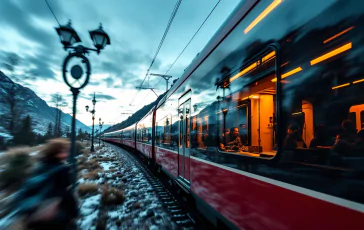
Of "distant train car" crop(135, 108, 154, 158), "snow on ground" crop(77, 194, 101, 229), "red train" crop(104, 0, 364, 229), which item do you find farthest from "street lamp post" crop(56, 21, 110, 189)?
"distant train car" crop(135, 108, 154, 158)

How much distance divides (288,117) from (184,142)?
399cm

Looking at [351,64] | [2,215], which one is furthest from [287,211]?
[2,215]

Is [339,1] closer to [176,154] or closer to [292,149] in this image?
[292,149]

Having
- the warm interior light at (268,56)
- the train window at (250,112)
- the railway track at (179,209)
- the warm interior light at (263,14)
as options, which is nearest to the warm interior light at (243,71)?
the train window at (250,112)

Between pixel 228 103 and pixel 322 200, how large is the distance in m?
1.99

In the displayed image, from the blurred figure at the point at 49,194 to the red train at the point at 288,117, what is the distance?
2.34m

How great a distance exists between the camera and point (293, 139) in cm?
211

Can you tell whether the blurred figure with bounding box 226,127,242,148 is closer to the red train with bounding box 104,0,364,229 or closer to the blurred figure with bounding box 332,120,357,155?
the red train with bounding box 104,0,364,229

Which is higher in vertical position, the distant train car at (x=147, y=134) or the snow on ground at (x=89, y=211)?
the distant train car at (x=147, y=134)

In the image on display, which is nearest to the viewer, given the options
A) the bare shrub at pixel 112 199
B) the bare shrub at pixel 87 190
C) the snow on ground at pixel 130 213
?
the snow on ground at pixel 130 213

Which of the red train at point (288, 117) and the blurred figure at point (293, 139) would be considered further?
the blurred figure at point (293, 139)

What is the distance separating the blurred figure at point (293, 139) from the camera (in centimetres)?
203

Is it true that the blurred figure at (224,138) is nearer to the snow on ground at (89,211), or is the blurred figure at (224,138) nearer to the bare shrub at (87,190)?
the snow on ground at (89,211)

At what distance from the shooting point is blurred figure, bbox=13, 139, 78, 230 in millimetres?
3100
